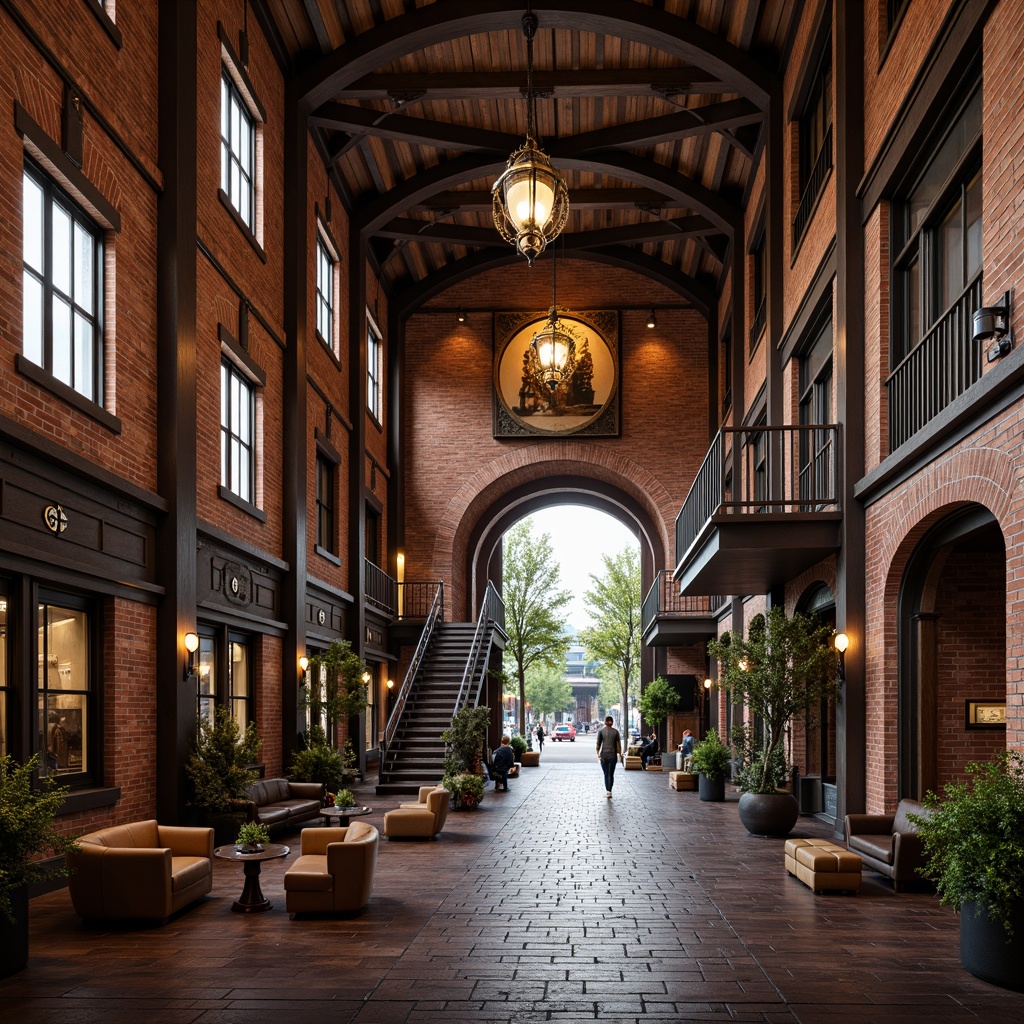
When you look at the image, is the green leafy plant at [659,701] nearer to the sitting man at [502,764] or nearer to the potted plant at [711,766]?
the sitting man at [502,764]

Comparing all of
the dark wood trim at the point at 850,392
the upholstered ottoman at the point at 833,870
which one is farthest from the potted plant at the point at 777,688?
the upholstered ottoman at the point at 833,870

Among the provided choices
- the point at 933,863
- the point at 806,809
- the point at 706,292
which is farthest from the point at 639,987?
the point at 706,292

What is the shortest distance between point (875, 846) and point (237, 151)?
1252cm

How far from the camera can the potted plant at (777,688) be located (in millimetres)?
13844

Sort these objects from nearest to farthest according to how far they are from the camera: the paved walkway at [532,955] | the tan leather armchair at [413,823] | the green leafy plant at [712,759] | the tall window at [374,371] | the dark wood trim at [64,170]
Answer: the paved walkway at [532,955] → the dark wood trim at [64,170] → the tan leather armchair at [413,823] → the green leafy plant at [712,759] → the tall window at [374,371]

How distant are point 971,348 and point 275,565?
36.0 ft

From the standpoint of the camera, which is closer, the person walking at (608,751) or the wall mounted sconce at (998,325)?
the wall mounted sconce at (998,325)

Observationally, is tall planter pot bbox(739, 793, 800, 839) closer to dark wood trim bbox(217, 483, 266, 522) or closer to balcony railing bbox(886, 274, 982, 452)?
balcony railing bbox(886, 274, 982, 452)

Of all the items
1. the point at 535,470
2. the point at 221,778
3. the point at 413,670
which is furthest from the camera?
the point at 535,470

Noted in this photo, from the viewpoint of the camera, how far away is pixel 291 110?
732 inches

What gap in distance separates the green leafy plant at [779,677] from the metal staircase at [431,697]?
7.62 metres

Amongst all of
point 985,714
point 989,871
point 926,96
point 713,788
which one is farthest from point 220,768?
point 926,96

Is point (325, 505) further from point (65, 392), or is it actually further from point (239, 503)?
point (65, 392)

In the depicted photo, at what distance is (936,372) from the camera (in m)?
10.6
